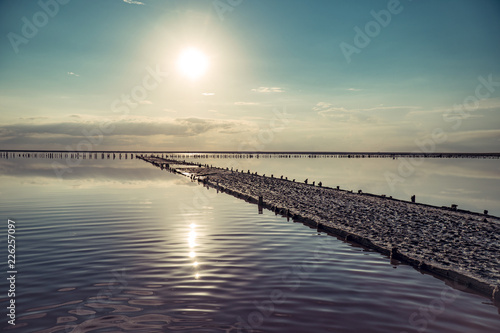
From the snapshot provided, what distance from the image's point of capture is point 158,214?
24.2m

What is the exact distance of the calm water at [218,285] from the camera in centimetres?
875

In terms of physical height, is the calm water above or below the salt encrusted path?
below

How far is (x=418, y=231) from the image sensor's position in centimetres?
1834

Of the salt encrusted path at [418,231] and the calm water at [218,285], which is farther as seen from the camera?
the salt encrusted path at [418,231]

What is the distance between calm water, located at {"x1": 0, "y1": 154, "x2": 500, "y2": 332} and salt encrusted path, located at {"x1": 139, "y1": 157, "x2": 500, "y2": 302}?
2.22 feet

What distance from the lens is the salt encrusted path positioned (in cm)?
1217

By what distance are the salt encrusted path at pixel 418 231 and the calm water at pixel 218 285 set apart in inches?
26.6

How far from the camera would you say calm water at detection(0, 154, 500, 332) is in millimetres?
8752

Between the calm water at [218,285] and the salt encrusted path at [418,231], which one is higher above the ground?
the salt encrusted path at [418,231]

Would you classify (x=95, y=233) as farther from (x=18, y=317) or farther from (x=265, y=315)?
(x=265, y=315)

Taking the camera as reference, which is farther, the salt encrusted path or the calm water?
the salt encrusted path

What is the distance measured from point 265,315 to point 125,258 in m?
6.87

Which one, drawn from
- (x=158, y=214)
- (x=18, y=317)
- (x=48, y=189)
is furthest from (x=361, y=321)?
(x=48, y=189)

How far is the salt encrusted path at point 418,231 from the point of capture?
12.2 meters
